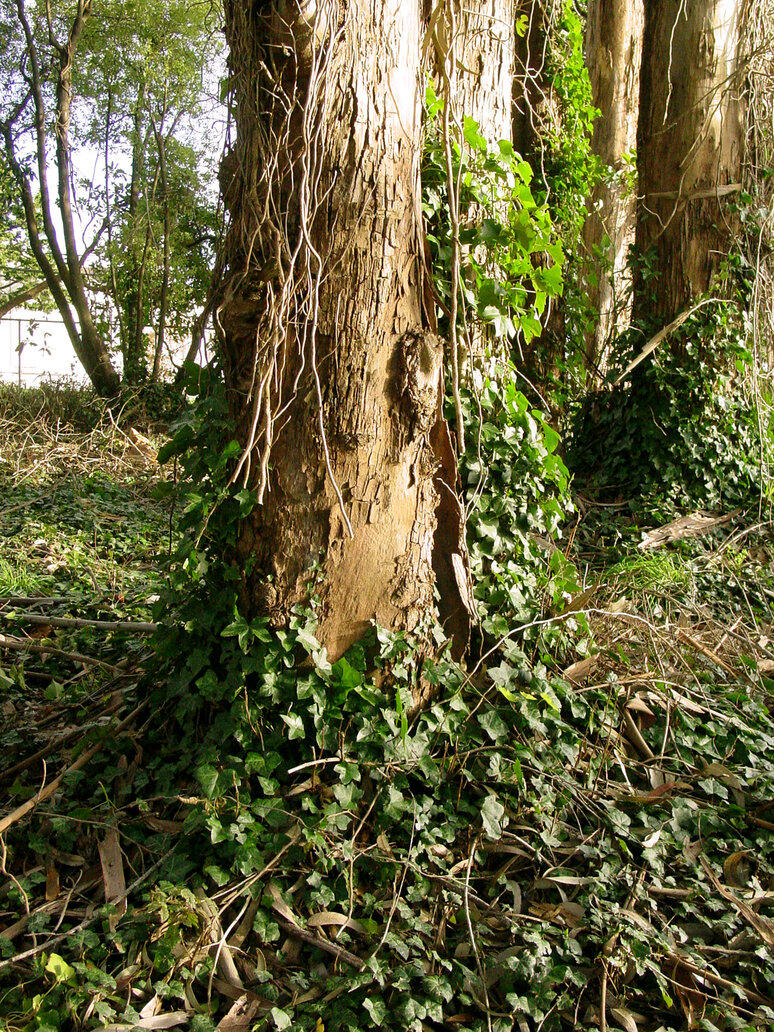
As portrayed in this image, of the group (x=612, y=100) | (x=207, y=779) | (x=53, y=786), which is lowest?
(x=53, y=786)

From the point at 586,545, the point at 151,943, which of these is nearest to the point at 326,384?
the point at 151,943

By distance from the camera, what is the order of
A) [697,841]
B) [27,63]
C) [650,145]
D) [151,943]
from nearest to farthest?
[151,943] < [697,841] < [650,145] < [27,63]

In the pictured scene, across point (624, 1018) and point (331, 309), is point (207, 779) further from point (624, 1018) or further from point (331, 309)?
point (331, 309)

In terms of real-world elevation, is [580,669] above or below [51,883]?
above

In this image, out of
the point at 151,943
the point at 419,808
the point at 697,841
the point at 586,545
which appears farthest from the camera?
the point at 586,545

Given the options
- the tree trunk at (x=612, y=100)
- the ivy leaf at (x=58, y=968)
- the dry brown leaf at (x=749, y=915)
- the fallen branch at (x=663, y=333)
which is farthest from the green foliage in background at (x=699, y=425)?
the ivy leaf at (x=58, y=968)

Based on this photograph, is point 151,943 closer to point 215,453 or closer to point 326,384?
point 215,453

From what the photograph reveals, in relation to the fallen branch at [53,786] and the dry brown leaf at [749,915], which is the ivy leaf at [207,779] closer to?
the fallen branch at [53,786]

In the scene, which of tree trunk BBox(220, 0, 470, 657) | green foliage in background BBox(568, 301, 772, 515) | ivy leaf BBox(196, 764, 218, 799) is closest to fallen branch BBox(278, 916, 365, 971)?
ivy leaf BBox(196, 764, 218, 799)

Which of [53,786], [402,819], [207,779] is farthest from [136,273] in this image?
[402,819]

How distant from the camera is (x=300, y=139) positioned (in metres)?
2.41

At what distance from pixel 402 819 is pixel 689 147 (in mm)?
5155

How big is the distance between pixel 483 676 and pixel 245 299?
5.21ft

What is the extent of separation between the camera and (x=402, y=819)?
236 cm
